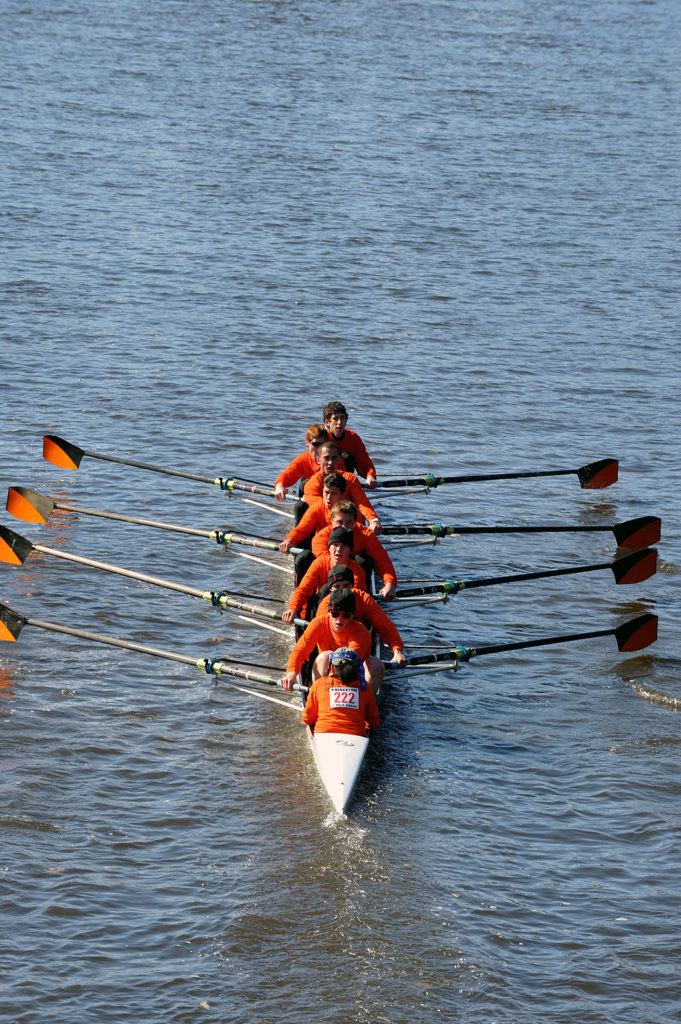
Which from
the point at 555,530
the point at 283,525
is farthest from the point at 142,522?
the point at 555,530

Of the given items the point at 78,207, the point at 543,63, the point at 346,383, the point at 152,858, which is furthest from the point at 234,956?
the point at 543,63

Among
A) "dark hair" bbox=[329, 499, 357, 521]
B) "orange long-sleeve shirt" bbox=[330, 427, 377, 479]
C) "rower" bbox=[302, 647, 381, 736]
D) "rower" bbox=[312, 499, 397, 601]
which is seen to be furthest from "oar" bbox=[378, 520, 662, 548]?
"rower" bbox=[302, 647, 381, 736]

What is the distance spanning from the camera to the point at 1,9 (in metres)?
44.2

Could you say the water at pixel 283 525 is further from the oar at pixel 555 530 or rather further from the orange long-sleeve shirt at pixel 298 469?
the orange long-sleeve shirt at pixel 298 469

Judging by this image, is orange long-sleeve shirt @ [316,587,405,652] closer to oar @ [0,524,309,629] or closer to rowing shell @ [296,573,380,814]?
rowing shell @ [296,573,380,814]

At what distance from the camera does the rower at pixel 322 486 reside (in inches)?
473

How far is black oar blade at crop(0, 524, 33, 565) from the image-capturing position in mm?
12891

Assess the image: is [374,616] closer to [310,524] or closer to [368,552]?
[368,552]

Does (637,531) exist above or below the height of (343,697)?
above

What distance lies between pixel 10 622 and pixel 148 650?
60.9 inches

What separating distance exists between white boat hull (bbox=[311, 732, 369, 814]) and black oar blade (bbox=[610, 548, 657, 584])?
5022 mm

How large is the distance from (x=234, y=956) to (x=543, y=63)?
4159cm

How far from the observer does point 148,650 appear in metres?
11.0

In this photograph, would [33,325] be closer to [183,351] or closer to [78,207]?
[183,351]
